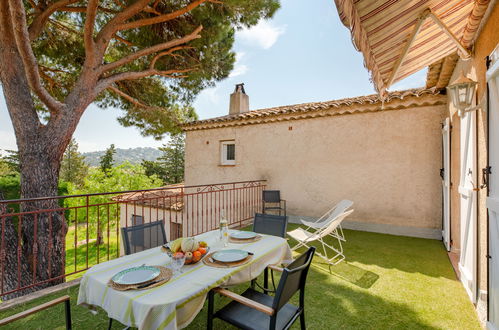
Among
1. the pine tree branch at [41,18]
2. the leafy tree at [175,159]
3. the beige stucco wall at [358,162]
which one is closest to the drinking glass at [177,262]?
A: the beige stucco wall at [358,162]

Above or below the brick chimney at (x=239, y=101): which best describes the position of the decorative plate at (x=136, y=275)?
below

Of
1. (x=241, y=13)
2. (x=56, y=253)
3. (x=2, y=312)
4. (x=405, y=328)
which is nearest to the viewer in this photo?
(x=405, y=328)

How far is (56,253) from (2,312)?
250 cm

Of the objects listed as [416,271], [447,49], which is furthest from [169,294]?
[447,49]

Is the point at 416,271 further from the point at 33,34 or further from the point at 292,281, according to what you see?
the point at 33,34

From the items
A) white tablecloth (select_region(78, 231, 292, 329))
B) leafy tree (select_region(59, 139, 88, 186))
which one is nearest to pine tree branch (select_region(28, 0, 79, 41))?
white tablecloth (select_region(78, 231, 292, 329))

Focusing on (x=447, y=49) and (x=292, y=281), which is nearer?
(x=292, y=281)

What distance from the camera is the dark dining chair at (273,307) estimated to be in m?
1.44

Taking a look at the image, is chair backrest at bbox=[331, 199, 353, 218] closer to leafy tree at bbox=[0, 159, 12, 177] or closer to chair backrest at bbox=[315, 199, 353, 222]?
chair backrest at bbox=[315, 199, 353, 222]

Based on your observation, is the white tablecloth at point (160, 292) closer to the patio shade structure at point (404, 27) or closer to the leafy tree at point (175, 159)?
the patio shade structure at point (404, 27)

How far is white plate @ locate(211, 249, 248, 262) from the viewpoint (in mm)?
1891

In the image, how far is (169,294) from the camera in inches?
54.2

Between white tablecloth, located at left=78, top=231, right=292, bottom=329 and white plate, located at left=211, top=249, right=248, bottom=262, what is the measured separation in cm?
10

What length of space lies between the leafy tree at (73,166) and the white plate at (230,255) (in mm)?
39052
